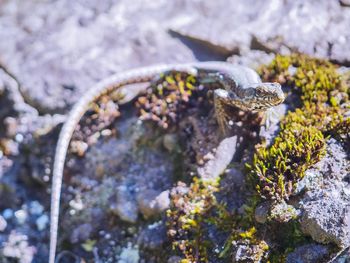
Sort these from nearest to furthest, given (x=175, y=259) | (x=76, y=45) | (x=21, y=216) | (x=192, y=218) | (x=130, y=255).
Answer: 1. (x=175, y=259)
2. (x=192, y=218)
3. (x=130, y=255)
4. (x=21, y=216)
5. (x=76, y=45)

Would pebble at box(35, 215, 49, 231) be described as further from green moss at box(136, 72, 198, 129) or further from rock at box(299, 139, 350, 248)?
rock at box(299, 139, 350, 248)

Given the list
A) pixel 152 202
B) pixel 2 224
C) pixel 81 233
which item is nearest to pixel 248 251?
pixel 152 202

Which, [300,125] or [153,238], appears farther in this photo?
[153,238]

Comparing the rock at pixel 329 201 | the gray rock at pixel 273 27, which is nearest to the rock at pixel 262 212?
the rock at pixel 329 201

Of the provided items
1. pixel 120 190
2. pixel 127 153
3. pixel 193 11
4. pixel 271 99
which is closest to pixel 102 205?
pixel 120 190

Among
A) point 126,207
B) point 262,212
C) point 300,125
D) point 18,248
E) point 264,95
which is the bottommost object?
point 18,248

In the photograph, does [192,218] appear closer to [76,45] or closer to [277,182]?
[277,182]

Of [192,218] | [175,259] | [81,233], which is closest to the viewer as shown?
[175,259]
